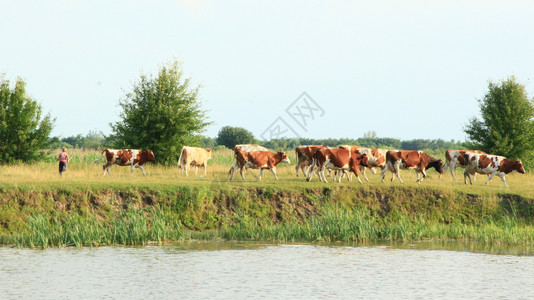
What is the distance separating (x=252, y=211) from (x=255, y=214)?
183mm

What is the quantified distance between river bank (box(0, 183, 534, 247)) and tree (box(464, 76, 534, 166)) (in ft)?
57.1

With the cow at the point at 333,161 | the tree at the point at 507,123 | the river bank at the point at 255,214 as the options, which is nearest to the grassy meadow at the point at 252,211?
the river bank at the point at 255,214

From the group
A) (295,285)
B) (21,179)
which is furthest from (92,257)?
(21,179)

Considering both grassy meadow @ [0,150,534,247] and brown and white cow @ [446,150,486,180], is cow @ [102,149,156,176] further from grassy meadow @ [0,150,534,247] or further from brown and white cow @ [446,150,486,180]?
brown and white cow @ [446,150,486,180]

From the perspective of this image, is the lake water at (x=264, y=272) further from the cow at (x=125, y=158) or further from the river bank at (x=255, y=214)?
the cow at (x=125, y=158)

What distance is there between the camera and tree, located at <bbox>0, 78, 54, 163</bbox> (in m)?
36.4

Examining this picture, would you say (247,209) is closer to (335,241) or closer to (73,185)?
(335,241)

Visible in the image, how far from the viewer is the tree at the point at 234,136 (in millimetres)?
84062

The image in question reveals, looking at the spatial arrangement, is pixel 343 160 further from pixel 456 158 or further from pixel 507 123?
pixel 507 123

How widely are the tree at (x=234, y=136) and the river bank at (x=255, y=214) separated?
193ft

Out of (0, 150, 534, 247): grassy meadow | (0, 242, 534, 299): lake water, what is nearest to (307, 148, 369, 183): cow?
(0, 150, 534, 247): grassy meadow

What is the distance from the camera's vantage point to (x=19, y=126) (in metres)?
36.7

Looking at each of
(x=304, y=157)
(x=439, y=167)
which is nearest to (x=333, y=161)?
(x=304, y=157)

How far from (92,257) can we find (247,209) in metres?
8.00
